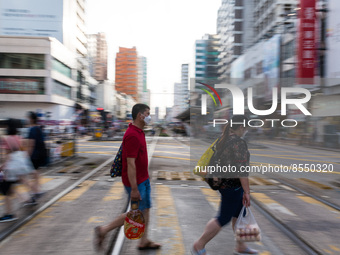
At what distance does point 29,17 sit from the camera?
135 feet

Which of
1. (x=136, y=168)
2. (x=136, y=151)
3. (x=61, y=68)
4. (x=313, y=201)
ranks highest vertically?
(x=61, y=68)

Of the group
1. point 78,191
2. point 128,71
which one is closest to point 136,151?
point 78,191

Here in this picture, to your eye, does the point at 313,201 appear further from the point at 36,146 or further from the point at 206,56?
the point at 206,56

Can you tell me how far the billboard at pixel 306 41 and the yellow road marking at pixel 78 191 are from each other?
16.7 m

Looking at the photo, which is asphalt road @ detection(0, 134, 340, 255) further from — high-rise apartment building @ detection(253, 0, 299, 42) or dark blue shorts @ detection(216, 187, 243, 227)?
high-rise apartment building @ detection(253, 0, 299, 42)

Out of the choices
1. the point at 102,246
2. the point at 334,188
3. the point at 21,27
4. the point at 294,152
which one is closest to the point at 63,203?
the point at 102,246

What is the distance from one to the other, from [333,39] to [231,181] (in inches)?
753

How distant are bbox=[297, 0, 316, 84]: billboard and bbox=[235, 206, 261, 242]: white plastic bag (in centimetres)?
1896

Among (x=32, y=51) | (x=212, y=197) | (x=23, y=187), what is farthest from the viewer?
(x=32, y=51)

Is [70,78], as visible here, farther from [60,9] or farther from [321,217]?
[321,217]

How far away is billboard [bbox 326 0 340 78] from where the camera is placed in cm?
1909

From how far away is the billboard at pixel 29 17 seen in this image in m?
40.6

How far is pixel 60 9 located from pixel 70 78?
11.0 metres

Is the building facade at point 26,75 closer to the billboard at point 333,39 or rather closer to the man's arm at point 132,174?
the billboard at point 333,39
